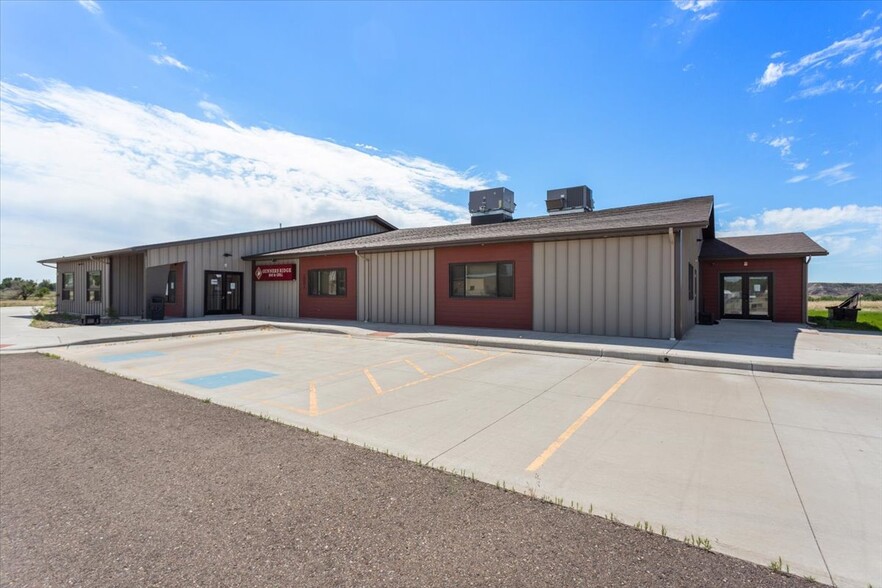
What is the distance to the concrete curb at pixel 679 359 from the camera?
7.41 metres

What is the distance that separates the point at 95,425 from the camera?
198 inches

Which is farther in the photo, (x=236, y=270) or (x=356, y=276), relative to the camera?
(x=236, y=270)

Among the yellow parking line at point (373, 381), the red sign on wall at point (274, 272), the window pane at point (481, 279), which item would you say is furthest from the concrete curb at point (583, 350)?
the red sign on wall at point (274, 272)

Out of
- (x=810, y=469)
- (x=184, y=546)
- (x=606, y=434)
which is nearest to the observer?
(x=184, y=546)

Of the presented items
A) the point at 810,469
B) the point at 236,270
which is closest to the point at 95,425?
the point at 810,469

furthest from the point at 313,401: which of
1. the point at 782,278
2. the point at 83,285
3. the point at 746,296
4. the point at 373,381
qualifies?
the point at 83,285

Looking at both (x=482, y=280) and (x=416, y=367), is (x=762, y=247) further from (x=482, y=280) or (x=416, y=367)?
(x=416, y=367)

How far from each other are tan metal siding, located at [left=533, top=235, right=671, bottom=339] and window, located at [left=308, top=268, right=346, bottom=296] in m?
8.85

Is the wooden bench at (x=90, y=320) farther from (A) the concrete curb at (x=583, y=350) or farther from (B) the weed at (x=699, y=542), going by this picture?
(B) the weed at (x=699, y=542)

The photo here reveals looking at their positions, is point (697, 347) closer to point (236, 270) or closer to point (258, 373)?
point (258, 373)

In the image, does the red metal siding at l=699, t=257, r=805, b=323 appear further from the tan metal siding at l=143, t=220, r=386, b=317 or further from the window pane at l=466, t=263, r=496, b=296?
the tan metal siding at l=143, t=220, r=386, b=317

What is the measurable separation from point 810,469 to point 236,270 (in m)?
22.2

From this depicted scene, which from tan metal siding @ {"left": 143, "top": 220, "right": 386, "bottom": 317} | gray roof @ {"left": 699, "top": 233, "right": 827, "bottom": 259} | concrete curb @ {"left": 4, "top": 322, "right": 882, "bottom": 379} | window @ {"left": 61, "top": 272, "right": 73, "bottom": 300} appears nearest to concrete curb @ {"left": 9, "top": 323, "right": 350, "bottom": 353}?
concrete curb @ {"left": 4, "top": 322, "right": 882, "bottom": 379}

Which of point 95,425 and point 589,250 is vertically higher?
point 589,250
